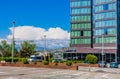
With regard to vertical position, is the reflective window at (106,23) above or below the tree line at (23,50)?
above

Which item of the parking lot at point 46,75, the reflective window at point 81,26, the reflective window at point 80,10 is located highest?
the reflective window at point 80,10

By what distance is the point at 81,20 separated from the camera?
13788 cm

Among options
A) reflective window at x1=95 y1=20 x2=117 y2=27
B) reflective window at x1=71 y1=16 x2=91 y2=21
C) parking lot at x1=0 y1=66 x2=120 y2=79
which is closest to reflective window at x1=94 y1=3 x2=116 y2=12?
reflective window at x1=95 y1=20 x2=117 y2=27

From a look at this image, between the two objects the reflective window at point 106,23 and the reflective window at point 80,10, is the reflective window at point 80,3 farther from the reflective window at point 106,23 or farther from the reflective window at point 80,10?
the reflective window at point 106,23

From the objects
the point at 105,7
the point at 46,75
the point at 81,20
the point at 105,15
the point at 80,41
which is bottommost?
the point at 46,75

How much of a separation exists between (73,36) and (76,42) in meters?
3.01

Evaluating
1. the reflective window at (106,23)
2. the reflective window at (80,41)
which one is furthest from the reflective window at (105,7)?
the reflective window at (80,41)

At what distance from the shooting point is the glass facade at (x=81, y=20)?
13725 centimetres

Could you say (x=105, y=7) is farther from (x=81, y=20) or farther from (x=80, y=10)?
(x=81, y=20)

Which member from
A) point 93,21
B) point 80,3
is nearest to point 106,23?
point 93,21

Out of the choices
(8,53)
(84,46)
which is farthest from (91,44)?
(8,53)

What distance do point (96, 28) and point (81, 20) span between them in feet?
28.9

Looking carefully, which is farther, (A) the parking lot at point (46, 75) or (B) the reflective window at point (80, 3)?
(B) the reflective window at point (80, 3)

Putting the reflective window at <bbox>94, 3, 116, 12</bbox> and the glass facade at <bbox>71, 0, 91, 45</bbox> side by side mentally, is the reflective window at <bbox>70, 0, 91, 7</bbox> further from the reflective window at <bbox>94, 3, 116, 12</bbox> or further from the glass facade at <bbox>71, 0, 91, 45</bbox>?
the reflective window at <bbox>94, 3, 116, 12</bbox>
